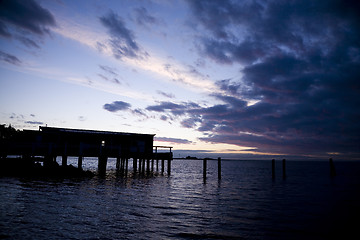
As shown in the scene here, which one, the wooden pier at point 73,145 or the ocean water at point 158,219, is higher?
the wooden pier at point 73,145

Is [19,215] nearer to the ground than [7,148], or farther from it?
nearer to the ground

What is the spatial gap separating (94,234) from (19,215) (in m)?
4.15

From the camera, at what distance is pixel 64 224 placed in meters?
9.17

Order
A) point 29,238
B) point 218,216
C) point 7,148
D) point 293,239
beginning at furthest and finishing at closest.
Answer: point 7,148 < point 218,216 < point 293,239 < point 29,238

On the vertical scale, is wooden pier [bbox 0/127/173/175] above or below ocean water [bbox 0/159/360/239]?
above

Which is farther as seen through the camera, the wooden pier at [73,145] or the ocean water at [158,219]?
the wooden pier at [73,145]

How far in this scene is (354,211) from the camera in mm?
14359

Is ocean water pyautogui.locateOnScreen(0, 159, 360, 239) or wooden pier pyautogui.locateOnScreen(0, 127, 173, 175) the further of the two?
wooden pier pyautogui.locateOnScreen(0, 127, 173, 175)

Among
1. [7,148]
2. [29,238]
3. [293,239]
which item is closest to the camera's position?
[29,238]

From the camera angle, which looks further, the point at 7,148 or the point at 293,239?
the point at 7,148

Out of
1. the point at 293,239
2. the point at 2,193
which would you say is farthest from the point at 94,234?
the point at 2,193

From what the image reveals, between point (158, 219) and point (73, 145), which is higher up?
point (73, 145)

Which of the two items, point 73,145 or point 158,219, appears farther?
point 73,145

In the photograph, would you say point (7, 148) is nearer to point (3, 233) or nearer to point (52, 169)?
point (52, 169)
